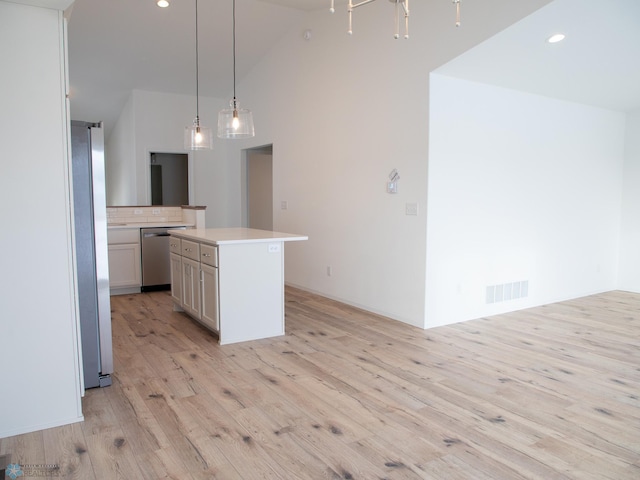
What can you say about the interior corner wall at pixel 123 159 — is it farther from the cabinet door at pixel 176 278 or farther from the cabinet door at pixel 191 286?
the cabinet door at pixel 191 286

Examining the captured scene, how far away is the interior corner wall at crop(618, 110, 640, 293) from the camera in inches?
231

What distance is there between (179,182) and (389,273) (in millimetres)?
5715

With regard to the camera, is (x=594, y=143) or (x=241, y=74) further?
(x=241, y=74)

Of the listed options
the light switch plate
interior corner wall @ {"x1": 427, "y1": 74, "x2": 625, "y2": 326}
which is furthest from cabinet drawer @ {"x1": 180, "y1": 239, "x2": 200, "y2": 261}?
interior corner wall @ {"x1": 427, "y1": 74, "x2": 625, "y2": 326}

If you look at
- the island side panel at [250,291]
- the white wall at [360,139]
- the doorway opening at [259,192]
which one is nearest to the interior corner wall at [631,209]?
the white wall at [360,139]

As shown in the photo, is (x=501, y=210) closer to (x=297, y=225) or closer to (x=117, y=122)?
(x=297, y=225)

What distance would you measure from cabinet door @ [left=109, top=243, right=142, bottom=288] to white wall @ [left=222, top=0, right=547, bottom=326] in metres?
1.96

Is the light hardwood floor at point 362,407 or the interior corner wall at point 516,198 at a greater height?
the interior corner wall at point 516,198

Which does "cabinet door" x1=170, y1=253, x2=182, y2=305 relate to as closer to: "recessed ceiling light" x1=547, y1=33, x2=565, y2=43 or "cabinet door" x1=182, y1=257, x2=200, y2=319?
"cabinet door" x1=182, y1=257, x2=200, y2=319

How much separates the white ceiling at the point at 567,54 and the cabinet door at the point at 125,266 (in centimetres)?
420

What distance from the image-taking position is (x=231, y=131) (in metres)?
3.92

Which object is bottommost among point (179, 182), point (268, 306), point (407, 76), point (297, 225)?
point (268, 306)

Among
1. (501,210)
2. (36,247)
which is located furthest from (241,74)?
(36,247)

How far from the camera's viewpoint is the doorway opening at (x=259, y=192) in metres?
7.98
